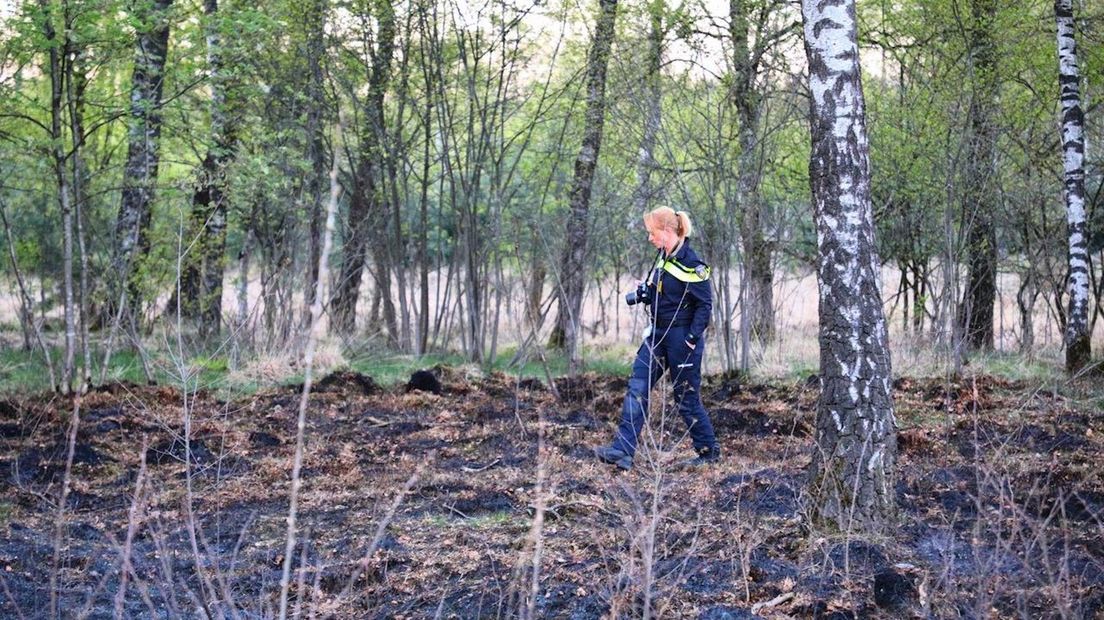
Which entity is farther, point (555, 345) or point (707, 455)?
point (555, 345)

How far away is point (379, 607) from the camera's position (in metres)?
4.45

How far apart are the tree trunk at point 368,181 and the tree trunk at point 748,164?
14.5 ft

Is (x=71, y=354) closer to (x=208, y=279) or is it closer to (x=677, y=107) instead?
(x=208, y=279)

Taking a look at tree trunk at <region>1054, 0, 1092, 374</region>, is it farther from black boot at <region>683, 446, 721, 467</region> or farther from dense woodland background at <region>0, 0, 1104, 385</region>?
black boot at <region>683, 446, 721, 467</region>

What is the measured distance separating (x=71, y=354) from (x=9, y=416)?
3.05ft

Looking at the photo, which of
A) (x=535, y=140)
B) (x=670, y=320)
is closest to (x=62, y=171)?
(x=670, y=320)

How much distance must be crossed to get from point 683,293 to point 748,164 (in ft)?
15.7

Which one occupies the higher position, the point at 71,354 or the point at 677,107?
the point at 677,107

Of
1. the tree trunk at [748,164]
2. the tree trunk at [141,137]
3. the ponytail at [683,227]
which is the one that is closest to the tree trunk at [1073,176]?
the tree trunk at [748,164]

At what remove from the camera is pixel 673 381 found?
6.88 meters

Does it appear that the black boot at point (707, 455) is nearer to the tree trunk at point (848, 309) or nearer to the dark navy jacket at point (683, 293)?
the dark navy jacket at point (683, 293)

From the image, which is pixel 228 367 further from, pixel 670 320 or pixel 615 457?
pixel 670 320

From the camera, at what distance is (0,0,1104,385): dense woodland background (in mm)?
11328

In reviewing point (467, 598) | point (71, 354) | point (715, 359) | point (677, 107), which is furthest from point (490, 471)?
point (715, 359)
